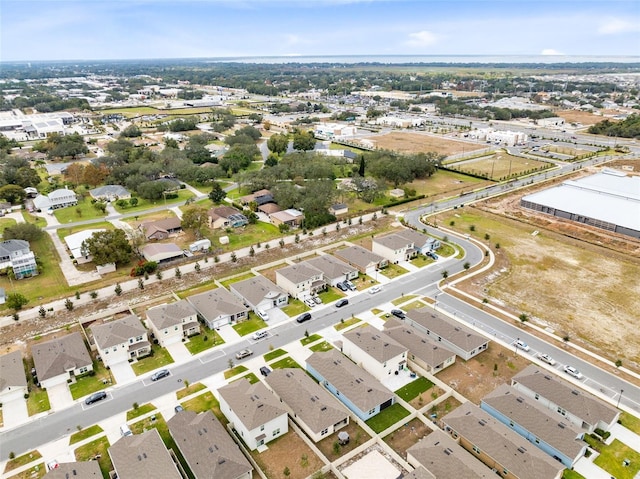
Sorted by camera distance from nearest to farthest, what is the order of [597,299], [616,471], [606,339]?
[616,471] < [606,339] < [597,299]

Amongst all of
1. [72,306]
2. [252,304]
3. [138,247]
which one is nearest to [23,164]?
[138,247]

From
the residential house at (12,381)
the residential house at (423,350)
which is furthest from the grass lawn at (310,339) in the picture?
the residential house at (12,381)

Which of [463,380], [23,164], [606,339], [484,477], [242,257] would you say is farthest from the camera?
[23,164]

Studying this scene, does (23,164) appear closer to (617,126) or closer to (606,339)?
(606,339)

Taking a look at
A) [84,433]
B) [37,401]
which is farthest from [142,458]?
[37,401]

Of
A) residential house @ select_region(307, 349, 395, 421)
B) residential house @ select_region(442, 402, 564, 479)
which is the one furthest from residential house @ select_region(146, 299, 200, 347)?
residential house @ select_region(442, 402, 564, 479)

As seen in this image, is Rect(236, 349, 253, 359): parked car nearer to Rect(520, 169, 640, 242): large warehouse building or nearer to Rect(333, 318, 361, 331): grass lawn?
Rect(333, 318, 361, 331): grass lawn

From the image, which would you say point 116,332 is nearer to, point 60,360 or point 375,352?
point 60,360
